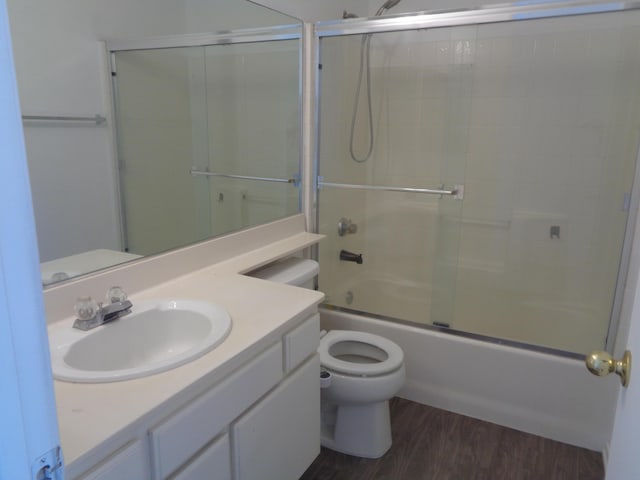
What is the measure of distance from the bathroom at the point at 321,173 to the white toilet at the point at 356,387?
1.08 feet

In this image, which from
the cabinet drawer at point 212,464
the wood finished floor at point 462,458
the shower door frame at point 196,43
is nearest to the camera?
the cabinet drawer at point 212,464

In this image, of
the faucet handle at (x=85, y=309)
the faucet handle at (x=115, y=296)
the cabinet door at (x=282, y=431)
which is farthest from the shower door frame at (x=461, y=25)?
the faucet handle at (x=85, y=309)

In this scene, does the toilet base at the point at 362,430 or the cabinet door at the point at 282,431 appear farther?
the toilet base at the point at 362,430

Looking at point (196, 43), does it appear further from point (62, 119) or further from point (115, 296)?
point (115, 296)

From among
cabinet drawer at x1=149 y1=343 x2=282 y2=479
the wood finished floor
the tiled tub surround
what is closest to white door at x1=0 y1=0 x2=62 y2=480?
the tiled tub surround

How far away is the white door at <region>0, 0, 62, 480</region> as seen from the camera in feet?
1.27

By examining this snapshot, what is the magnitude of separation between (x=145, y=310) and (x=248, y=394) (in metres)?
0.43

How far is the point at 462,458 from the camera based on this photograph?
196cm

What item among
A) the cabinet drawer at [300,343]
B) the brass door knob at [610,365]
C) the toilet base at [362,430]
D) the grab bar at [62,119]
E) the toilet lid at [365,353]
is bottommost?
the toilet base at [362,430]

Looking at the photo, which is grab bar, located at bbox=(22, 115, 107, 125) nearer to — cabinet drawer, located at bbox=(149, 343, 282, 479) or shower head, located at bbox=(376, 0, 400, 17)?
cabinet drawer, located at bbox=(149, 343, 282, 479)

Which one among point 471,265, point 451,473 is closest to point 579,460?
point 451,473

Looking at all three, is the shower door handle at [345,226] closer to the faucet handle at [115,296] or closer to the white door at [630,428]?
the faucet handle at [115,296]

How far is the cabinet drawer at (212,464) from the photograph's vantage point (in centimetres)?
109

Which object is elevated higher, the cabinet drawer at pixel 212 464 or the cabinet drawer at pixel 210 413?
the cabinet drawer at pixel 210 413
